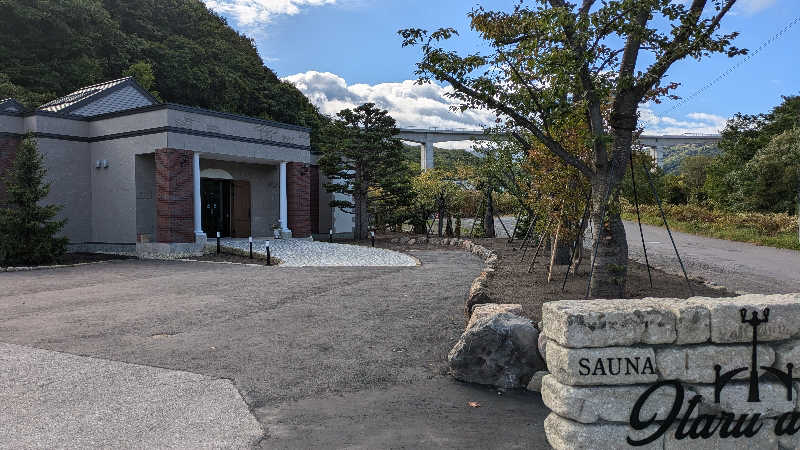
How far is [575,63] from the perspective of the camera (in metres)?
6.48

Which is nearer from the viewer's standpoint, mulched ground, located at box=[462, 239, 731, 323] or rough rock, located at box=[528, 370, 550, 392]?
rough rock, located at box=[528, 370, 550, 392]

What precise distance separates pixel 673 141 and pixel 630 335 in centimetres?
6352

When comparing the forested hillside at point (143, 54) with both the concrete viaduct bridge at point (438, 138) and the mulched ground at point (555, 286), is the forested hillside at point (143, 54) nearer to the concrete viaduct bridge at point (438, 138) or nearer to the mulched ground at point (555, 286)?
the concrete viaduct bridge at point (438, 138)

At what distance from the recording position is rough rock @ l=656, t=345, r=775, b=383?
3.68 m

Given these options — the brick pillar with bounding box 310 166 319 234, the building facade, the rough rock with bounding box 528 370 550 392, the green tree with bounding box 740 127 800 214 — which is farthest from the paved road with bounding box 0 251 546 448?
the green tree with bounding box 740 127 800 214

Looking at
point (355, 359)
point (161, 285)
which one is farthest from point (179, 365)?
point (161, 285)

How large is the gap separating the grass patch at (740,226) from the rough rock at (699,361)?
1578cm

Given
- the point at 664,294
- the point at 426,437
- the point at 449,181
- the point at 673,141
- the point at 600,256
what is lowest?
the point at 426,437

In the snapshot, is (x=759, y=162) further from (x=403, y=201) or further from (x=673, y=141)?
(x=673, y=141)

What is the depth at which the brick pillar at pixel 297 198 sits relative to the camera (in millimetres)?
23656

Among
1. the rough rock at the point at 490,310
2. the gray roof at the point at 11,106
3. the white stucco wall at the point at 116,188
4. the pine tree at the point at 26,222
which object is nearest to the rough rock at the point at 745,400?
the rough rock at the point at 490,310

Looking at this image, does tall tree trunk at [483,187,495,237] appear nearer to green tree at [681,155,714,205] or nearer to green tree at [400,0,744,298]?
green tree at [400,0,744,298]

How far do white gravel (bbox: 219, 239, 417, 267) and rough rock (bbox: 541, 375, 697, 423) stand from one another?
1187cm

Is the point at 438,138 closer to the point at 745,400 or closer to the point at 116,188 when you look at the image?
the point at 116,188
